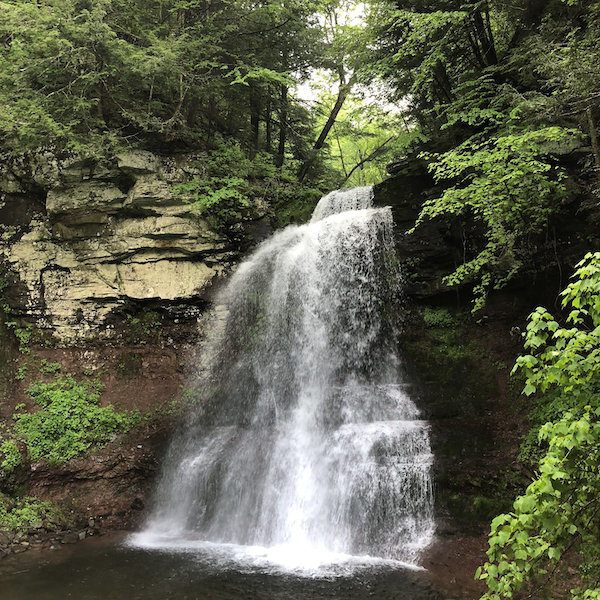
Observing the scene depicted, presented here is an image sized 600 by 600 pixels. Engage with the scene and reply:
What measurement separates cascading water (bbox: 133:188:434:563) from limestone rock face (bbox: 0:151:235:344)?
1799 millimetres

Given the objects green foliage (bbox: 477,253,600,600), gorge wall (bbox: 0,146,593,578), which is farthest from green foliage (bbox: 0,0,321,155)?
green foliage (bbox: 477,253,600,600)

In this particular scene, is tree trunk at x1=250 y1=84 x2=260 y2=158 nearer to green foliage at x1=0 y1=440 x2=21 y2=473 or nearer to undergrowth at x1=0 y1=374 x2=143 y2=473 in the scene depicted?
undergrowth at x1=0 y1=374 x2=143 y2=473

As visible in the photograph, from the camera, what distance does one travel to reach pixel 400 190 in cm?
1121

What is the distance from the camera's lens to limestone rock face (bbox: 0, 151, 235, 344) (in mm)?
10898

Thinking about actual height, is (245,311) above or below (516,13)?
below

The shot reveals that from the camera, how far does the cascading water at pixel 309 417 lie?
6.89m

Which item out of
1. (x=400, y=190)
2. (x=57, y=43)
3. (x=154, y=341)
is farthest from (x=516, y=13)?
(x=154, y=341)

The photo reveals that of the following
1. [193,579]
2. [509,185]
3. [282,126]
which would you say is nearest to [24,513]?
[193,579]

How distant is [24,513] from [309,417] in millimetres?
5523

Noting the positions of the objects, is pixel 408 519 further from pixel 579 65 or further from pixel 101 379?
pixel 101 379

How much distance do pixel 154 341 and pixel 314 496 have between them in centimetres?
603

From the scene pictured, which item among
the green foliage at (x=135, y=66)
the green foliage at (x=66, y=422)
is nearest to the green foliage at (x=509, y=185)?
the green foliage at (x=135, y=66)

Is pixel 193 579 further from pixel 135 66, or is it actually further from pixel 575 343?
pixel 135 66

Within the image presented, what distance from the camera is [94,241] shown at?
11219 mm
